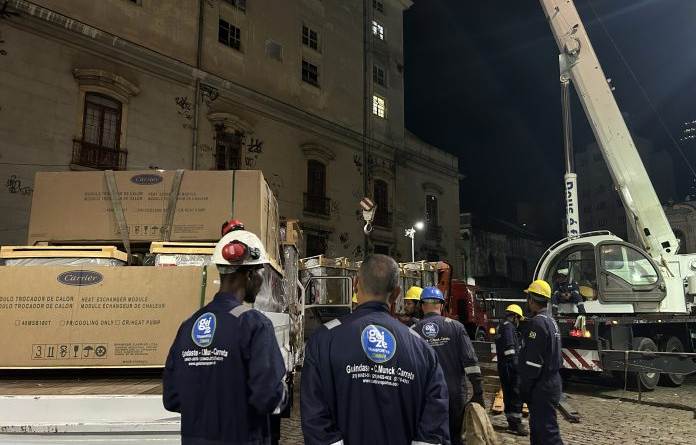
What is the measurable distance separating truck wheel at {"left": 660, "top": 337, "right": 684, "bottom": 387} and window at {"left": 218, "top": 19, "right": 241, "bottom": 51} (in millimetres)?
16476

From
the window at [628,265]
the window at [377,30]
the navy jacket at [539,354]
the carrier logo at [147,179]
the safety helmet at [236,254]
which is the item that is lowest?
the navy jacket at [539,354]

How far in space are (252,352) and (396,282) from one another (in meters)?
0.84

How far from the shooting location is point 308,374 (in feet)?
8.16

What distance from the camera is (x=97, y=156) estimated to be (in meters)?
15.0

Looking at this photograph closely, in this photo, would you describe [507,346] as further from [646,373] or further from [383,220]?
[383,220]

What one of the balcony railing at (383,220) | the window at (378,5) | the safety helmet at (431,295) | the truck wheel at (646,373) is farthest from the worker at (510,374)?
the window at (378,5)

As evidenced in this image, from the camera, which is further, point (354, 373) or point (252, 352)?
point (252, 352)

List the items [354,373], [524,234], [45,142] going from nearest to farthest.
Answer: [354,373], [45,142], [524,234]

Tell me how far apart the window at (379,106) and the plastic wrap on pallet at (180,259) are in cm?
2126

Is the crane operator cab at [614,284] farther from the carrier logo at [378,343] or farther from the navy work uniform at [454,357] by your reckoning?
the carrier logo at [378,343]

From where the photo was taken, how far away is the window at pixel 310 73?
21.7 metres

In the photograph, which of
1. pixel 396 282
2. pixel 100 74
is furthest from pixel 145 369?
pixel 100 74

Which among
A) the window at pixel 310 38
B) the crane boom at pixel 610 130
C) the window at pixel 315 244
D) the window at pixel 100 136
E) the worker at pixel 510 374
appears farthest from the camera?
the window at pixel 310 38

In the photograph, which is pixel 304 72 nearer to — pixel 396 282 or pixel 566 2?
pixel 566 2
